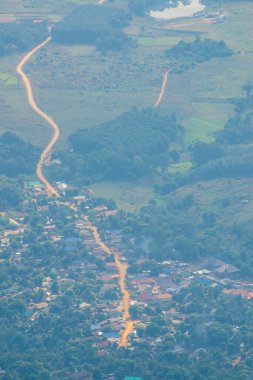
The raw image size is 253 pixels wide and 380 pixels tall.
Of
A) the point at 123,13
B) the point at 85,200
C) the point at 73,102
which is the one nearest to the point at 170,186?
the point at 85,200

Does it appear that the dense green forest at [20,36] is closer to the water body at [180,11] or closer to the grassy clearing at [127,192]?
the water body at [180,11]

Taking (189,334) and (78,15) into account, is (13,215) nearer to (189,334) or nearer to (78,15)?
(189,334)

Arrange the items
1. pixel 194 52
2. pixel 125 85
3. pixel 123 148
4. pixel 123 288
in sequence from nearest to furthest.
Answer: pixel 123 288 → pixel 123 148 → pixel 125 85 → pixel 194 52

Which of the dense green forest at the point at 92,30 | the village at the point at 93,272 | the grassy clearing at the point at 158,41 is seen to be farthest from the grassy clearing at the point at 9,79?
the village at the point at 93,272

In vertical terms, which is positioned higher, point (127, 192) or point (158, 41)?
point (158, 41)

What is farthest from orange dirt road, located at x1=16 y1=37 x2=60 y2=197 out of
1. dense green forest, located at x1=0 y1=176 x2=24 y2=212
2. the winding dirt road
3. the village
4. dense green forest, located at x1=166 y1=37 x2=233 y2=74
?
dense green forest, located at x1=166 y1=37 x2=233 y2=74

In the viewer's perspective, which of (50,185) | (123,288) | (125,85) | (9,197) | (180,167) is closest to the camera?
(123,288)

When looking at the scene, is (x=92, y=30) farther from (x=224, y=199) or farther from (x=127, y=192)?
(x=224, y=199)

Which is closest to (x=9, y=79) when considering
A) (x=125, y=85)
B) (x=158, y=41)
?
(x=125, y=85)

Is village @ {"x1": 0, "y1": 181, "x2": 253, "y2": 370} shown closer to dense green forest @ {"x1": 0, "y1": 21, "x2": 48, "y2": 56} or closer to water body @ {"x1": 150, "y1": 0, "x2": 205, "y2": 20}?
dense green forest @ {"x1": 0, "y1": 21, "x2": 48, "y2": 56}
